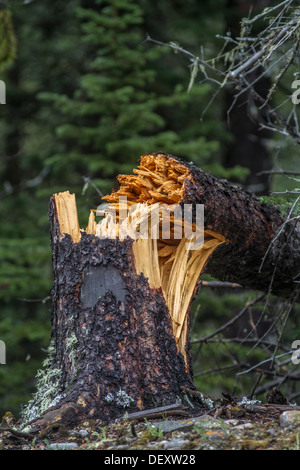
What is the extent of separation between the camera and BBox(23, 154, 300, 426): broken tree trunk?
308cm

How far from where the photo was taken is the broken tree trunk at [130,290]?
308cm

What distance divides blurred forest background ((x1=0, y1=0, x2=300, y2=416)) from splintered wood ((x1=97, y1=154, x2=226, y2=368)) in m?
1.80

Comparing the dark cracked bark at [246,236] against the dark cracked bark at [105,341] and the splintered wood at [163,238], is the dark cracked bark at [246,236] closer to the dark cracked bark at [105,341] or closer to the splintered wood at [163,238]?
the splintered wood at [163,238]

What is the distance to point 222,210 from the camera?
141 inches

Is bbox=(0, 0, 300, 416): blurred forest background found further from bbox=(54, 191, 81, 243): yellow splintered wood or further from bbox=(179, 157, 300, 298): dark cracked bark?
bbox=(54, 191, 81, 243): yellow splintered wood

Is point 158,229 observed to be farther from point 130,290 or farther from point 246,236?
point 246,236

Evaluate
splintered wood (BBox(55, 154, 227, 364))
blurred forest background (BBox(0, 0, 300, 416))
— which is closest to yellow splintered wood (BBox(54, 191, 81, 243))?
splintered wood (BBox(55, 154, 227, 364))

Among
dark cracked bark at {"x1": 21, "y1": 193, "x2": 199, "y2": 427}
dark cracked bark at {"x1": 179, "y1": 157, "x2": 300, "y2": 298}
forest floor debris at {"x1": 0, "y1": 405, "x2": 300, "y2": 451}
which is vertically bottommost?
forest floor debris at {"x1": 0, "y1": 405, "x2": 300, "y2": 451}

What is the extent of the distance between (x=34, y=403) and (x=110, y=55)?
5.37 m
